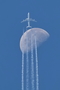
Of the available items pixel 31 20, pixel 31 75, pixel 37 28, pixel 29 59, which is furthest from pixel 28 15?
pixel 31 75

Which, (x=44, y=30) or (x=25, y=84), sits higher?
(x=44, y=30)

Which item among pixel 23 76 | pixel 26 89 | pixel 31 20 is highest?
pixel 31 20

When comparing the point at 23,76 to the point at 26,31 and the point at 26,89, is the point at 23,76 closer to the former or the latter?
→ the point at 26,89

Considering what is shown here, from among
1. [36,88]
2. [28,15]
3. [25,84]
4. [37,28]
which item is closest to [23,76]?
[25,84]

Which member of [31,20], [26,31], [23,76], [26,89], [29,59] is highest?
[31,20]

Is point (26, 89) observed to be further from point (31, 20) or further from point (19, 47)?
point (31, 20)

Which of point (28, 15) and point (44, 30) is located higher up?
point (28, 15)

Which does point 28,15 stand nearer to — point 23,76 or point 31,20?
point 31,20
